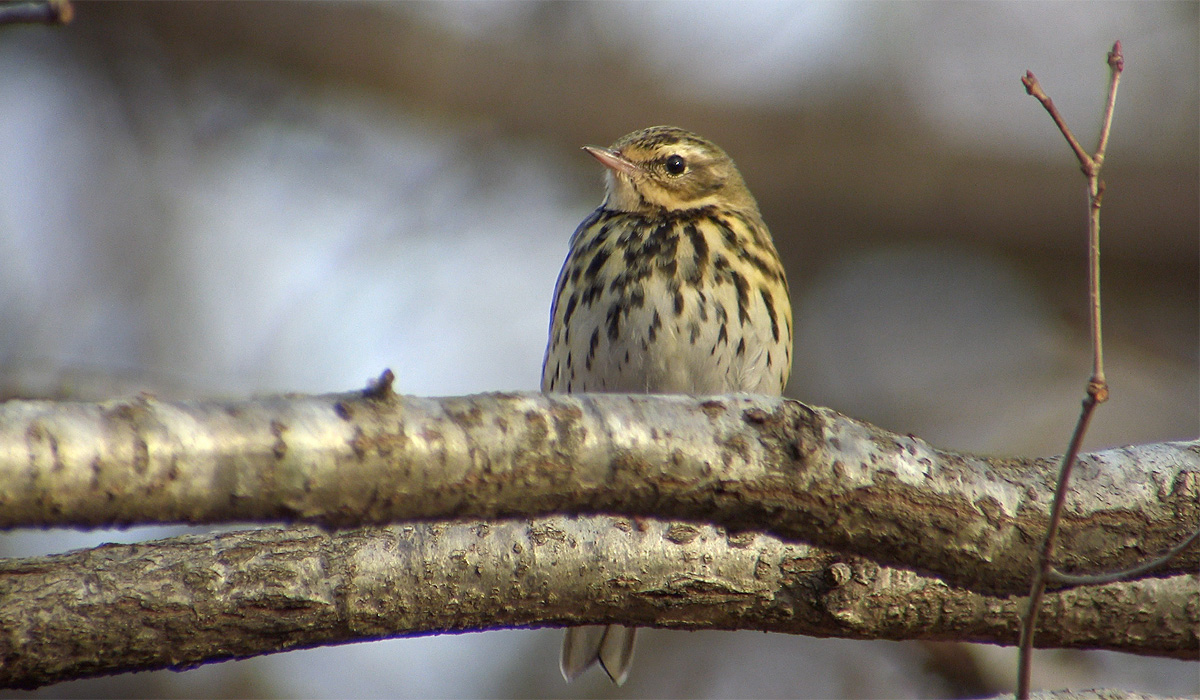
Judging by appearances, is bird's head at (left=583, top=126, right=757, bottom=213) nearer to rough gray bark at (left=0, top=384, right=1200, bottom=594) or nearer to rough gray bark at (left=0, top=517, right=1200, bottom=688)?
rough gray bark at (left=0, top=517, right=1200, bottom=688)

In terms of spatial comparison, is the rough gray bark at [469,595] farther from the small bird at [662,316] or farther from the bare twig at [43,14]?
the bare twig at [43,14]

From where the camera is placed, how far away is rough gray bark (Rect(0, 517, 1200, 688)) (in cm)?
330

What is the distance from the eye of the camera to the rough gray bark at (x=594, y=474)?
2.27 meters

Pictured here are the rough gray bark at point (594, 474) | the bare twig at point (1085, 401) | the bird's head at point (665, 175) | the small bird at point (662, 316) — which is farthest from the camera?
the bird's head at point (665, 175)

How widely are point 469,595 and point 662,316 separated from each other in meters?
1.78

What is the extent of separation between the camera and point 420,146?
977 centimetres

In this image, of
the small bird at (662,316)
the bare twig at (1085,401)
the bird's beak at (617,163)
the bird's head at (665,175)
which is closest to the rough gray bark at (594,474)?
the bare twig at (1085,401)

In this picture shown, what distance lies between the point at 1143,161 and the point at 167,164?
8.17 meters

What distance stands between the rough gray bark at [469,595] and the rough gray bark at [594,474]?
1.85 feet

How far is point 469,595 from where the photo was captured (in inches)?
141

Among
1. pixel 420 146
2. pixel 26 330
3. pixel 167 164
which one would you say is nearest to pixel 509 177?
pixel 420 146

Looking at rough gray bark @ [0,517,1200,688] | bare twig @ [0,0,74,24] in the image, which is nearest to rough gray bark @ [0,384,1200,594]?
rough gray bark @ [0,517,1200,688]

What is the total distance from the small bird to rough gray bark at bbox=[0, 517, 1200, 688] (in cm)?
132

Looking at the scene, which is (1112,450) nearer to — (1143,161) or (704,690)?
(704,690)
